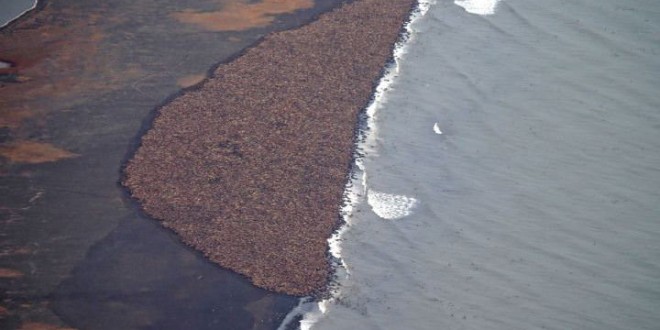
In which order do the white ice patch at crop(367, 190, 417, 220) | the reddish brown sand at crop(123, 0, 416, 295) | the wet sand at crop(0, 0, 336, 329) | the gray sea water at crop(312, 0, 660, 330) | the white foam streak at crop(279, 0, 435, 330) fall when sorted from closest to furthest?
the wet sand at crop(0, 0, 336, 329), the white foam streak at crop(279, 0, 435, 330), the gray sea water at crop(312, 0, 660, 330), the reddish brown sand at crop(123, 0, 416, 295), the white ice patch at crop(367, 190, 417, 220)

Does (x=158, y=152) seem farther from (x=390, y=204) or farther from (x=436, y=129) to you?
A: (x=436, y=129)

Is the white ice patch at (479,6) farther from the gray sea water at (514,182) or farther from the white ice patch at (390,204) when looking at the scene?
the white ice patch at (390,204)

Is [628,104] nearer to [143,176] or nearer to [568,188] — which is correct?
[568,188]

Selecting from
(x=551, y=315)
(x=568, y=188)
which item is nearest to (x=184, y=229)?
(x=551, y=315)

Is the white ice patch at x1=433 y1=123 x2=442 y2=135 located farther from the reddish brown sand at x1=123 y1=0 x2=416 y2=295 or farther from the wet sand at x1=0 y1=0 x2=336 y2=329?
the wet sand at x1=0 y1=0 x2=336 y2=329

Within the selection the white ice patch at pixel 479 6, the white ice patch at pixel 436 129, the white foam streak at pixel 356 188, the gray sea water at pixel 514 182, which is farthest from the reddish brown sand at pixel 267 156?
the white ice patch at pixel 479 6

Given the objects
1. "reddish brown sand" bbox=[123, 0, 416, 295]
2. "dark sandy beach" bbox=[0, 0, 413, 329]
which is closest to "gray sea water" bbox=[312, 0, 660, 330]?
"reddish brown sand" bbox=[123, 0, 416, 295]
